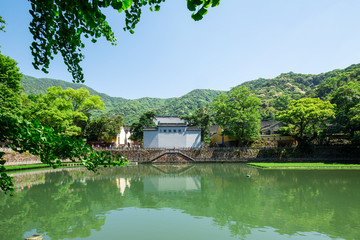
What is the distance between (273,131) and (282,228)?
114 ft

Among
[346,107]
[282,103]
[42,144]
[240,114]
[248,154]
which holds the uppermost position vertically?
[282,103]

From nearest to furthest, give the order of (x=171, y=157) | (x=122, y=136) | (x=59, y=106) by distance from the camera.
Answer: (x=59, y=106)
(x=171, y=157)
(x=122, y=136)

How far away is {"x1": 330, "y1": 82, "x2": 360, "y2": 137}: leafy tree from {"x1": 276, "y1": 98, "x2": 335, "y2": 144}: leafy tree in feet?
4.80

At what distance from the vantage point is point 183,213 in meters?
9.10

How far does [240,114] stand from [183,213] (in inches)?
1063

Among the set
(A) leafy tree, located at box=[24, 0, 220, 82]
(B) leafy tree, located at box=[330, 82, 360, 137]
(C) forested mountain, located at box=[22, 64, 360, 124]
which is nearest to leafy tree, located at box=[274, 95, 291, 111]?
(C) forested mountain, located at box=[22, 64, 360, 124]

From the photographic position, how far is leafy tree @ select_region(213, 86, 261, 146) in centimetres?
3369

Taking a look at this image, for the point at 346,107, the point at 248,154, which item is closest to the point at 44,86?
the point at 248,154

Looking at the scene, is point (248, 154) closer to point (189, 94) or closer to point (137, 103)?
point (137, 103)

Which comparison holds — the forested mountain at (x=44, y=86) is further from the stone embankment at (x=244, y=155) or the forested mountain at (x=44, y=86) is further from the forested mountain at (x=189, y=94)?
the stone embankment at (x=244, y=155)

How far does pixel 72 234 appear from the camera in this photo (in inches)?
277

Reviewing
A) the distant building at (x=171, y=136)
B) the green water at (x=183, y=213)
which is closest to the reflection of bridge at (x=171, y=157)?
the distant building at (x=171, y=136)

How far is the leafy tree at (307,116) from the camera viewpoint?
30.9 m

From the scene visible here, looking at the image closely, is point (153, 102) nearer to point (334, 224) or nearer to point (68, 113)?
point (68, 113)
